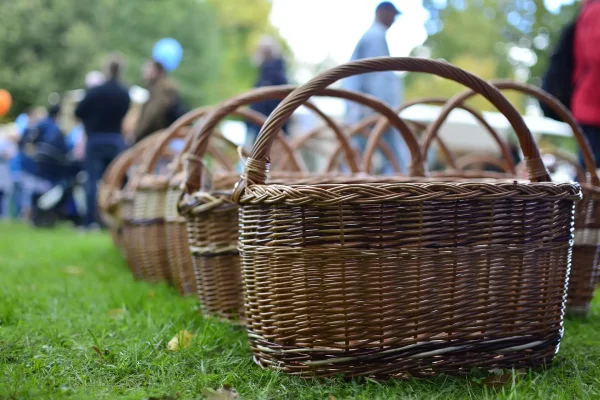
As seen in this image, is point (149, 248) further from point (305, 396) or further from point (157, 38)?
point (157, 38)

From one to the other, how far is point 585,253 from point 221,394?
1.72 metres

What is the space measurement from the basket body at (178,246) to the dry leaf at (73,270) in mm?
1223

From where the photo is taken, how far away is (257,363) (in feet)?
6.65

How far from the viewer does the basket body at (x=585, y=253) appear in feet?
9.07

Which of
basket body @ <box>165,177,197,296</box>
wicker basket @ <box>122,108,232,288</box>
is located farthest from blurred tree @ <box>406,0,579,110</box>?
basket body @ <box>165,177,197,296</box>

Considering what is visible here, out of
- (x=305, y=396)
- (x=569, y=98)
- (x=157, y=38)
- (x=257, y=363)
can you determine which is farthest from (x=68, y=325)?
(x=157, y=38)

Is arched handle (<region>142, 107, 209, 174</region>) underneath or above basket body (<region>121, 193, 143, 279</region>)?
above

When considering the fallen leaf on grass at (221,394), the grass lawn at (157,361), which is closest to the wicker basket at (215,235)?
the grass lawn at (157,361)

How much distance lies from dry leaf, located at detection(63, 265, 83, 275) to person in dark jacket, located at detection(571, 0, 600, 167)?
3.07m

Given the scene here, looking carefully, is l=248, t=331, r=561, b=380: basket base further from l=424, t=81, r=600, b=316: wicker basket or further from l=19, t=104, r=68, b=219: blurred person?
l=19, t=104, r=68, b=219: blurred person

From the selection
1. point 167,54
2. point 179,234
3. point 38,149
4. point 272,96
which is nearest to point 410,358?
point 272,96

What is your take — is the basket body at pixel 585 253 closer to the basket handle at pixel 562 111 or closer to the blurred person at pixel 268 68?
the basket handle at pixel 562 111

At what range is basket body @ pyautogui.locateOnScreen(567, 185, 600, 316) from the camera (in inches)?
109

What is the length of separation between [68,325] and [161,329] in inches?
14.5
